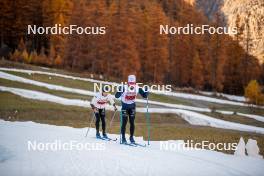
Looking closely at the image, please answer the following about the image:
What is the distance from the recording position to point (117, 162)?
35.4 ft

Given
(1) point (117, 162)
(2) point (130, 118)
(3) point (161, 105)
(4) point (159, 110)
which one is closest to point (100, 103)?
(2) point (130, 118)

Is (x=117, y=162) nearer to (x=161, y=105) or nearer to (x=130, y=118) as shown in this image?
(x=130, y=118)

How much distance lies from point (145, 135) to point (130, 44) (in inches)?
1286

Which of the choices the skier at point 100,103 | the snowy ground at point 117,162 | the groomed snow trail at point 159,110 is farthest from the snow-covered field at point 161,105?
the snowy ground at point 117,162

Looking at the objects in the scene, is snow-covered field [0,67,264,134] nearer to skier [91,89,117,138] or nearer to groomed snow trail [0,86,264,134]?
groomed snow trail [0,86,264,134]

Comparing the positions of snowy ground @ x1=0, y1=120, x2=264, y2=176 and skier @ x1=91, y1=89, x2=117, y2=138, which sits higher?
skier @ x1=91, y1=89, x2=117, y2=138

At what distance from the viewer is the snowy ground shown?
10086mm

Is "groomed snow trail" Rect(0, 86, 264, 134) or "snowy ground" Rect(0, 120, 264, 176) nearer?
"snowy ground" Rect(0, 120, 264, 176)

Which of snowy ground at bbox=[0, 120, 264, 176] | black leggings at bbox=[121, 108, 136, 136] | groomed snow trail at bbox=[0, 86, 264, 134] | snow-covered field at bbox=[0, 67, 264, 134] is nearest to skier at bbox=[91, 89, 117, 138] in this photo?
black leggings at bbox=[121, 108, 136, 136]

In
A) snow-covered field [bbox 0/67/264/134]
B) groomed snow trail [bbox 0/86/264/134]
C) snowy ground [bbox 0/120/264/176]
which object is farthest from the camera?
groomed snow trail [bbox 0/86/264/134]

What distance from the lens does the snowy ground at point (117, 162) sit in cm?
1009

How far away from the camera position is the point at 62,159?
36.3ft

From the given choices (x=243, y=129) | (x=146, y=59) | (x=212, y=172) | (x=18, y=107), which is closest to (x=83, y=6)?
(x=146, y=59)

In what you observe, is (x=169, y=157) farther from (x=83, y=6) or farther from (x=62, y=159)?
(x=83, y=6)
